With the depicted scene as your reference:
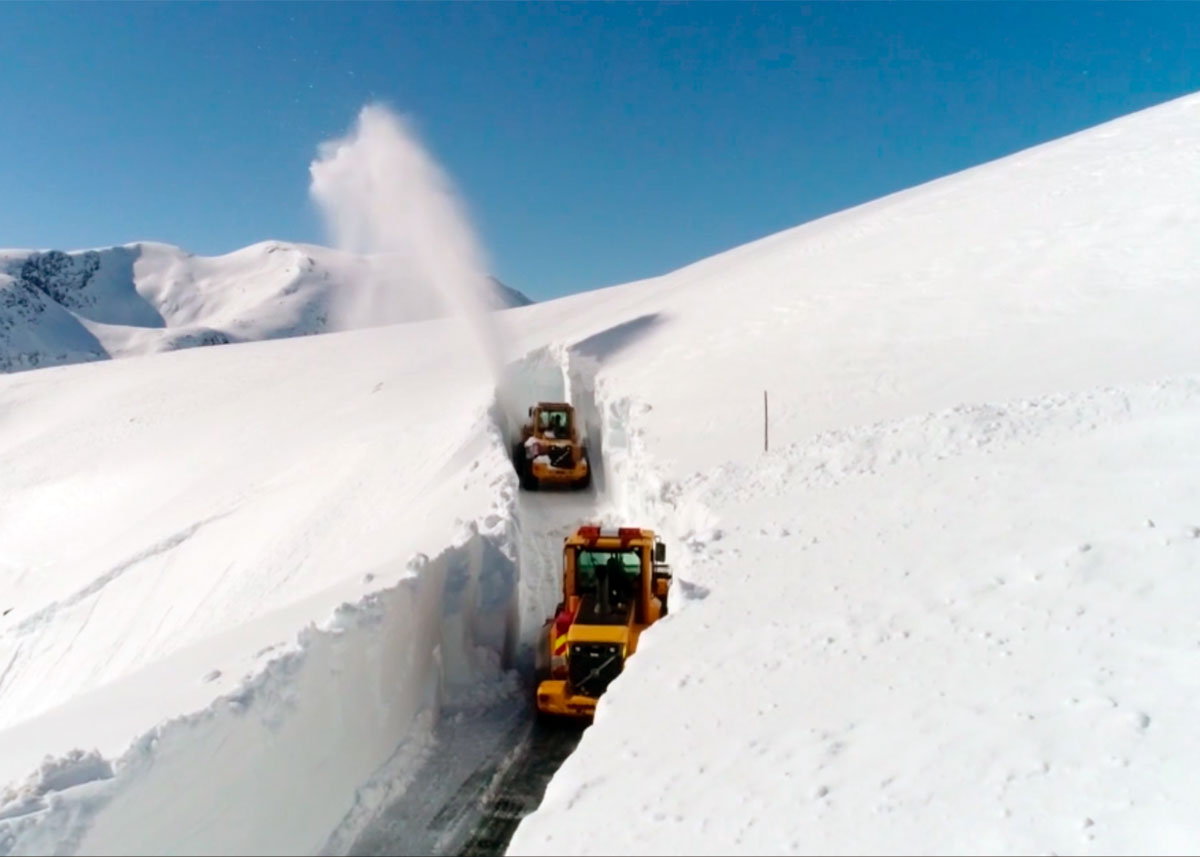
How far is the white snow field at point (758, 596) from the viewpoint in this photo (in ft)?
15.2

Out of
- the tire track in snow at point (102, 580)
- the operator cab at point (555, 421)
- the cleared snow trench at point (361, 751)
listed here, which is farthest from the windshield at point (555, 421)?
the cleared snow trench at point (361, 751)

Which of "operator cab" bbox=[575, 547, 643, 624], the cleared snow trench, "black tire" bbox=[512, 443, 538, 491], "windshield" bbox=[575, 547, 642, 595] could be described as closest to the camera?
the cleared snow trench

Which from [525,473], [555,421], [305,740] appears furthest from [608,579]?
[555,421]

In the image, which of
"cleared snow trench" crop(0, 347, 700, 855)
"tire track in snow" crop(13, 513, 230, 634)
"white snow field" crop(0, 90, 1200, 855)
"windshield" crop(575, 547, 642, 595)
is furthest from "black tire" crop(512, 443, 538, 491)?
"windshield" crop(575, 547, 642, 595)

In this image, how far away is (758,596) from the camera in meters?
7.16

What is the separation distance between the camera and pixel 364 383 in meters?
31.5

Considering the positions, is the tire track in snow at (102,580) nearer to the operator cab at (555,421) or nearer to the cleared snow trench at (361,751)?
the operator cab at (555,421)

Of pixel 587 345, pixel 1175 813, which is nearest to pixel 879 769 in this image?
pixel 1175 813

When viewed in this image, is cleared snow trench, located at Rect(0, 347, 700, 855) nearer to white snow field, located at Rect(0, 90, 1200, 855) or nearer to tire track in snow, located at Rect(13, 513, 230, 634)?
white snow field, located at Rect(0, 90, 1200, 855)

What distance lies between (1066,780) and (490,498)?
10.7 meters

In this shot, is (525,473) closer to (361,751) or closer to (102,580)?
(102,580)

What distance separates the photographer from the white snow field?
4.64 m

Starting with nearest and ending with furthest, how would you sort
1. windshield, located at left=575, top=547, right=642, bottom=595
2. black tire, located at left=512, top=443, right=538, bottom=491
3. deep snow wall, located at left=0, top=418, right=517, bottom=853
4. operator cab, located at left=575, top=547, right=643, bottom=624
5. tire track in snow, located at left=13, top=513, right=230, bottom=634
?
deep snow wall, located at left=0, top=418, right=517, bottom=853 → operator cab, located at left=575, top=547, right=643, bottom=624 → windshield, located at left=575, top=547, right=642, bottom=595 → tire track in snow, located at left=13, top=513, right=230, bottom=634 → black tire, located at left=512, top=443, right=538, bottom=491

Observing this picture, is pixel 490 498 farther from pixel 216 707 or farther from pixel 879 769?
pixel 879 769
